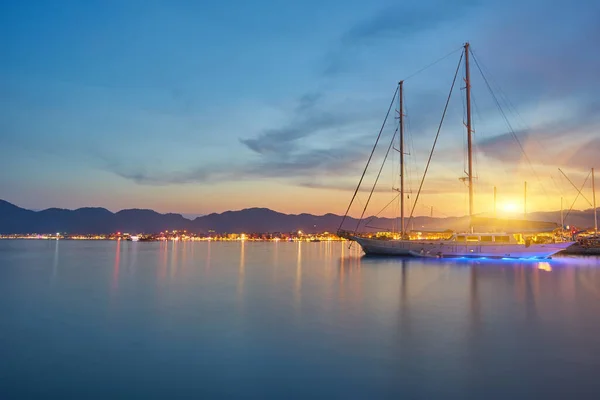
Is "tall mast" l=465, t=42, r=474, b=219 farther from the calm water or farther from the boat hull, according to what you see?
the calm water

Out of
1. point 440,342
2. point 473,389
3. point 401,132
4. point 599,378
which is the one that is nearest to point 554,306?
point 440,342

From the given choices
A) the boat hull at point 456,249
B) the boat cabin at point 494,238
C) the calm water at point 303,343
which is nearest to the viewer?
the calm water at point 303,343

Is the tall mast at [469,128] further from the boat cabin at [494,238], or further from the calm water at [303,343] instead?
the calm water at [303,343]

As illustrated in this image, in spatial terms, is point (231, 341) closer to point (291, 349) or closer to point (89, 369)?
point (291, 349)

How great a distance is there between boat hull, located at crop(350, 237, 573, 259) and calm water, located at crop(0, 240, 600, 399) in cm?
2412

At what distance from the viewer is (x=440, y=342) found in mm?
14547

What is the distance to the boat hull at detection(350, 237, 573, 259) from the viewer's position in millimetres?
52594

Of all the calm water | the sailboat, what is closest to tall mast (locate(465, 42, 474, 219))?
the sailboat

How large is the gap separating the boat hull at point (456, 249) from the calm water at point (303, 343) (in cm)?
2412

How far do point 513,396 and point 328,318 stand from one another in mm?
9976

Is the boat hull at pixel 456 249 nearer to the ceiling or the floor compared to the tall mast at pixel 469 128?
nearer to the floor

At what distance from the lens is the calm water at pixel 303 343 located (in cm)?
1038

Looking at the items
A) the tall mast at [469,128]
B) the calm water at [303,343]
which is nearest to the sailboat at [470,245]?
the tall mast at [469,128]

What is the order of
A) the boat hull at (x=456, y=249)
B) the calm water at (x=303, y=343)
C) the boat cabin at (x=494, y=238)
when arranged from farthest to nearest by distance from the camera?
the boat hull at (x=456, y=249)
the boat cabin at (x=494, y=238)
the calm water at (x=303, y=343)
